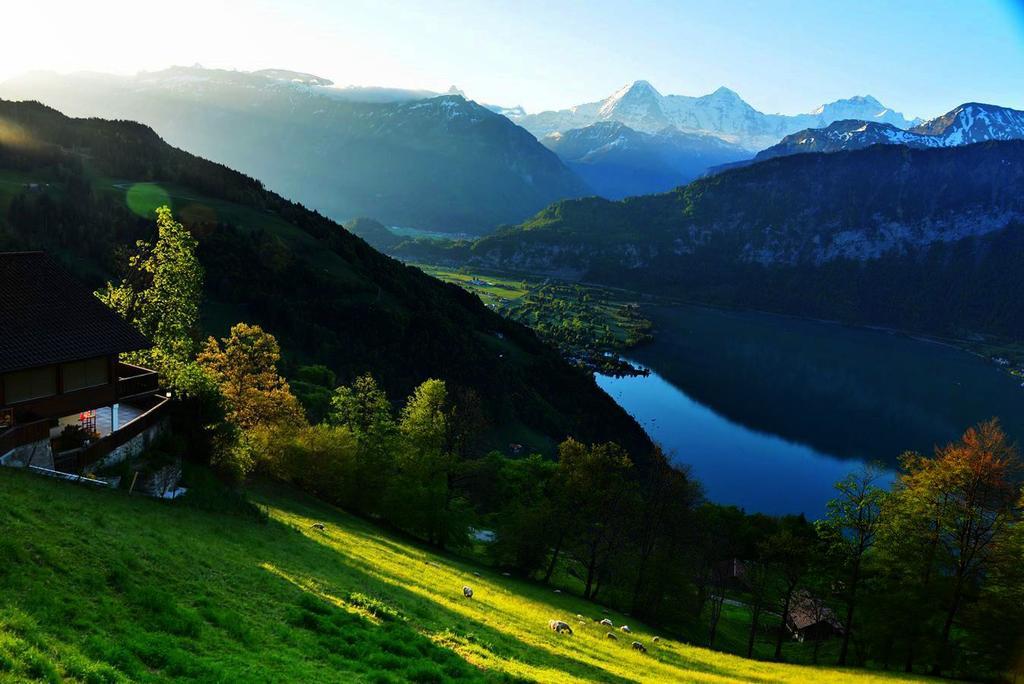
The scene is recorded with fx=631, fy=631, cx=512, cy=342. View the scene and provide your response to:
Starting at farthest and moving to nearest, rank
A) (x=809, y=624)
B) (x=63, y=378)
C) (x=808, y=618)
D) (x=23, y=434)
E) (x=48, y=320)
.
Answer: (x=808, y=618) → (x=809, y=624) → (x=63, y=378) → (x=48, y=320) → (x=23, y=434)

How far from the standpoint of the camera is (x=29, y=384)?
111 feet

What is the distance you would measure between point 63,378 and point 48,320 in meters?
3.33

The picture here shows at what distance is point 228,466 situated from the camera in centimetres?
4116

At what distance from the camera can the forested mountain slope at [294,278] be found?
446ft

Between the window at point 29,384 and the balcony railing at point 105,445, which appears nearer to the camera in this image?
the balcony railing at point 105,445

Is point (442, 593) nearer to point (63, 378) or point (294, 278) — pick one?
point (63, 378)

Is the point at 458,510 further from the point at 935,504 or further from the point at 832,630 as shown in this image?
the point at 832,630

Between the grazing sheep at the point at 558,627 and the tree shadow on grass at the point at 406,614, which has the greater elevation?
the tree shadow on grass at the point at 406,614

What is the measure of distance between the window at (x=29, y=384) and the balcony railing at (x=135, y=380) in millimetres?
4422

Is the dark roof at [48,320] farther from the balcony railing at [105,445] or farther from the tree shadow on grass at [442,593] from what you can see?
the tree shadow on grass at [442,593]

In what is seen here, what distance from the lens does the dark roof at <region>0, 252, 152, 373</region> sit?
3319cm

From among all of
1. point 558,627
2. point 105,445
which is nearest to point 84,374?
point 105,445

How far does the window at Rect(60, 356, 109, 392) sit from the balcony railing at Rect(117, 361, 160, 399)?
1.56 metres

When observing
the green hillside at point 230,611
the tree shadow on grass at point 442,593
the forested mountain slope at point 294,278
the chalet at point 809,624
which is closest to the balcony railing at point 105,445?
the green hillside at point 230,611
